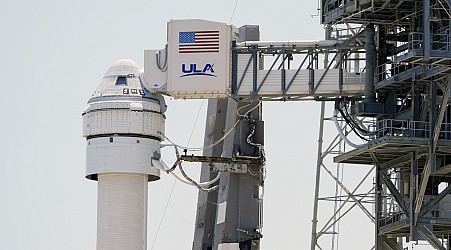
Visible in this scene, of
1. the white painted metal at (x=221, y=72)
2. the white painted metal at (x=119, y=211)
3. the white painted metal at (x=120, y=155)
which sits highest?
the white painted metal at (x=221, y=72)

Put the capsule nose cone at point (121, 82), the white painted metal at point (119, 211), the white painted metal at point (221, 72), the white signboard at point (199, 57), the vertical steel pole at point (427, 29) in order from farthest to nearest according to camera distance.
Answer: the capsule nose cone at point (121, 82), the white painted metal at point (119, 211), the white signboard at point (199, 57), the white painted metal at point (221, 72), the vertical steel pole at point (427, 29)

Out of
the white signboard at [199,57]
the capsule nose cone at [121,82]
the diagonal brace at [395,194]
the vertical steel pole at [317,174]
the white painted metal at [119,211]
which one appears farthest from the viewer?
the vertical steel pole at [317,174]

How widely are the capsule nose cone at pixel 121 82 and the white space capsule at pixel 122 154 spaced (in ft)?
0.15

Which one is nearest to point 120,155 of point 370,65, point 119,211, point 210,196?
point 119,211

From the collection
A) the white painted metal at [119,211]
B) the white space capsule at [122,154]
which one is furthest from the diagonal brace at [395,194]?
the white painted metal at [119,211]

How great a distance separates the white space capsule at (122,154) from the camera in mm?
72812

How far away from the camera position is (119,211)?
7306 centimetres

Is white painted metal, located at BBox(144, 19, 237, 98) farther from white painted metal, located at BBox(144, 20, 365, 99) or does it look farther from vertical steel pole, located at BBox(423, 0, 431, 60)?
vertical steel pole, located at BBox(423, 0, 431, 60)

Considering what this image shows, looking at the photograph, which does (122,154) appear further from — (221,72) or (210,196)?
(210,196)

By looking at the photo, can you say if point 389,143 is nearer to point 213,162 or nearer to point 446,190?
point 446,190

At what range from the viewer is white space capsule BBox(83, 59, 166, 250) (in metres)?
72.8

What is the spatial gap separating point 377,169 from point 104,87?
13200 mm

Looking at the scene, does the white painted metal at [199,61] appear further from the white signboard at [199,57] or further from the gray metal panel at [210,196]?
the gray metal panel at [210,196]

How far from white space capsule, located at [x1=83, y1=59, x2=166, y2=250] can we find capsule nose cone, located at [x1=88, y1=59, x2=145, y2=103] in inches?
1.8
